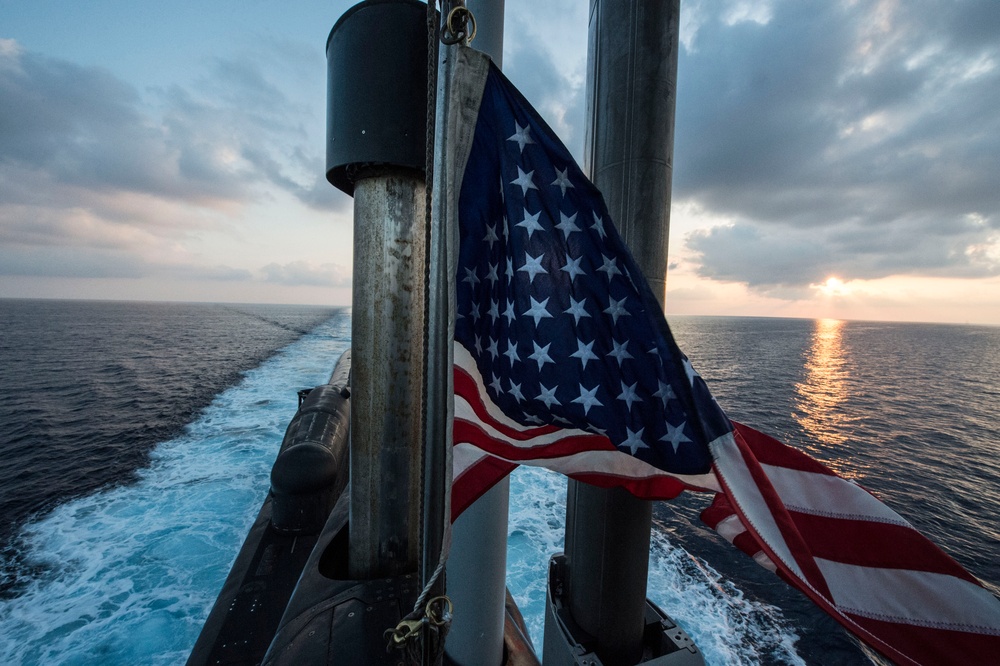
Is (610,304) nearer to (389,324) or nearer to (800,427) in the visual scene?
(389,324)

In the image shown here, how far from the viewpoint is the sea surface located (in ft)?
38.9

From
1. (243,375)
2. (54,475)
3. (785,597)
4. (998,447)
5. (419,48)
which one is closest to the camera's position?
(419,48)

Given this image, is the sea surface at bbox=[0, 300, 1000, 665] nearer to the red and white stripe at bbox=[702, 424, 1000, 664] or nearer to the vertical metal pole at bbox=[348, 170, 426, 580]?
the vertical metal pole at bbox=[348, 170, 426, 580]

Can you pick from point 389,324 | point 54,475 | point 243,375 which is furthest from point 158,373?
point 389,324

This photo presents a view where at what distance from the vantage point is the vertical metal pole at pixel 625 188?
384 centimetres

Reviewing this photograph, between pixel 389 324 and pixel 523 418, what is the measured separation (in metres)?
1.72

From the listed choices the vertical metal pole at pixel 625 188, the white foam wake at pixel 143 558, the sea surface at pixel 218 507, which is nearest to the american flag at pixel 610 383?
the vertical metal pole at pixel 625 188

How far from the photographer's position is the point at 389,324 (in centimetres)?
425

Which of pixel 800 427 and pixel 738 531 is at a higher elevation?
pixel 738 531

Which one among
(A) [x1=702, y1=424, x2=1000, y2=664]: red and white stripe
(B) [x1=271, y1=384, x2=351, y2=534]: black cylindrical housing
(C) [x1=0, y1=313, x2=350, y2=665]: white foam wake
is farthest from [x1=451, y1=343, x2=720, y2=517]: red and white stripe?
(C) [x1=0, y1=313, x2=350, y2=665]: white foam wake

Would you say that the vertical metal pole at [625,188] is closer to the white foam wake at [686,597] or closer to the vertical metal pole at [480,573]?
the vertical metal pole at [480,573]

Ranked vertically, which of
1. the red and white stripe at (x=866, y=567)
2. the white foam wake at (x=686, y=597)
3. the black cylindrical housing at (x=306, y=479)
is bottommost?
the white foam wake at (x=686, y=597)

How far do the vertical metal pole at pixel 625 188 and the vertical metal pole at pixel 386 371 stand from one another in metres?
1.70

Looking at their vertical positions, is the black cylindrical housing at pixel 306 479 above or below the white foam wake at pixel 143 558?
above
